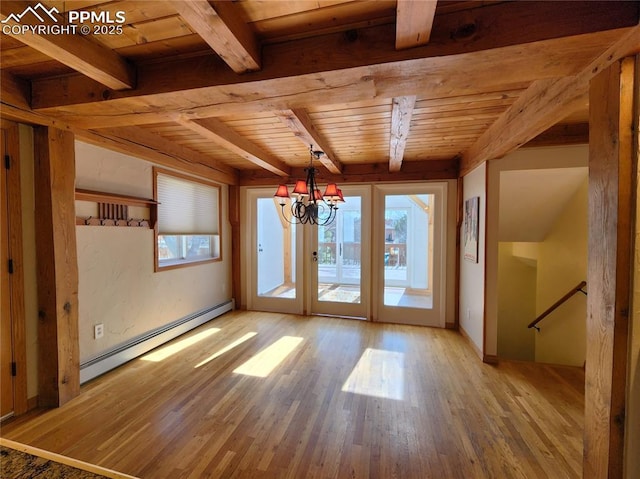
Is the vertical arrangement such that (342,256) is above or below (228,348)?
above

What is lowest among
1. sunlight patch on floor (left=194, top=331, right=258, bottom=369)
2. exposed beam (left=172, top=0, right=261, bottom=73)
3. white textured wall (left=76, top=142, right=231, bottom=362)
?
sunlight patch on floor (left=194, top=331, right=258, bottom=369)

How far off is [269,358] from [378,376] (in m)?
1.16

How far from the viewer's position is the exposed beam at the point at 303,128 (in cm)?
211

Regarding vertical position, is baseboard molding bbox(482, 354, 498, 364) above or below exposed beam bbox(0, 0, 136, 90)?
below

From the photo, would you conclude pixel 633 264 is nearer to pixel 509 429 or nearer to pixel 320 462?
pixel 509 429

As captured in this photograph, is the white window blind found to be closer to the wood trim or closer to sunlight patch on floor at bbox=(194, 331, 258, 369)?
the wood trim

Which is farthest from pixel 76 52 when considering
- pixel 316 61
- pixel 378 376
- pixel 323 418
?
pixel 378 376

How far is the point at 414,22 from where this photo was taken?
3.71 ft

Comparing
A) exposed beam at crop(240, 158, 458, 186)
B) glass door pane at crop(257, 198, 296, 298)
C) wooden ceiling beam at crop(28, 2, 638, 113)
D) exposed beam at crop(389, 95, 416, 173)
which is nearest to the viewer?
wooden ceiling beam at crop(28, 2, 638, 113)

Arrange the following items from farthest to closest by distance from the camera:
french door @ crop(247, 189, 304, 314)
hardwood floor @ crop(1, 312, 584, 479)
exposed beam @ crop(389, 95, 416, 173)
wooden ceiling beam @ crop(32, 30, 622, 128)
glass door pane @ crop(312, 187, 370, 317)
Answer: french door @ crop(247, 189, 304, 314) < glass door pane @ crop(312, 187, 370, 317) < exposed beam @ crop(389, 95, 416, 173) < hardwood floor @ crop(1, 312, 584, 479) < wooden ceiling beam @ crop(32, 30, 622, 128)

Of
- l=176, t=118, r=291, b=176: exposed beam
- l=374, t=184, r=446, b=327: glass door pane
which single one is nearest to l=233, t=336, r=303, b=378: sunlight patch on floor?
l=374, t=184, r=446, b=327: glass door pane

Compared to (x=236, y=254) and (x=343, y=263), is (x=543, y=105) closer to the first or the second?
(x=343, y=263)

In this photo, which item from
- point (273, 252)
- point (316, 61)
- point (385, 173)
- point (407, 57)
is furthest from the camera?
point (273, 252)

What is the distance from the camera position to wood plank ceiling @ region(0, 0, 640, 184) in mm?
1171
